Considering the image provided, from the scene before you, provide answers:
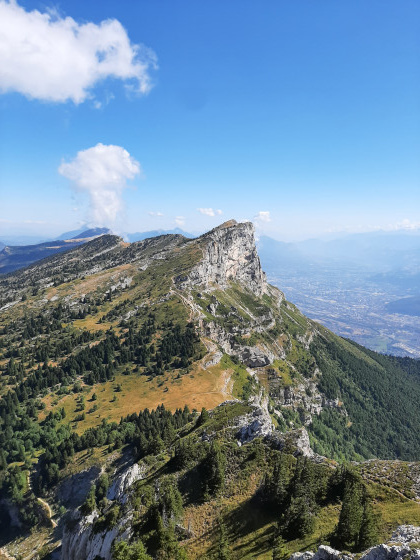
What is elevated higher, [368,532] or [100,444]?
[368,532]

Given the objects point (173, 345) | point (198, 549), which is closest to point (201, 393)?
point (173, 345)

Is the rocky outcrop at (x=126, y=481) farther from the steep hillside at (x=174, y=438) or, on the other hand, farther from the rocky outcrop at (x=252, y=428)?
the rocky outcrop at (x=252, y=428)

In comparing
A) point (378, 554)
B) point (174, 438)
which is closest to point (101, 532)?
point (174, 438)

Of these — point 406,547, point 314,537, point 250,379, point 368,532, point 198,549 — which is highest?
point 406,547

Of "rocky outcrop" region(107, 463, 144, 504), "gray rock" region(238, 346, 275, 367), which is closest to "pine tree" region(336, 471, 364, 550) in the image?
"rocky outcrop" region(107, 463, 144, 504)

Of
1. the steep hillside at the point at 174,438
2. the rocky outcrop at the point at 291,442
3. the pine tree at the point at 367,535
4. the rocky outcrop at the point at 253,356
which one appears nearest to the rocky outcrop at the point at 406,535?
the pine tree at the point at 367,535

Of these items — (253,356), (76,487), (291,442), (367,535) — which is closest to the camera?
(367,535)

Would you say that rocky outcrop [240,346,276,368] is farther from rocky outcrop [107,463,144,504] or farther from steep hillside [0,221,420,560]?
rocky outcrop [107,463,144,504]

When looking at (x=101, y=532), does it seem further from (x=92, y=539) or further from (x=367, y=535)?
(x=367, y=535)

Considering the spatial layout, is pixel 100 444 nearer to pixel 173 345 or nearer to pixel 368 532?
pixel 173 345
